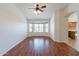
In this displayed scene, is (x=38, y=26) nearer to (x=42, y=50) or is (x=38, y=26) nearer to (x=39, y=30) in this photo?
(x=39, y=30)

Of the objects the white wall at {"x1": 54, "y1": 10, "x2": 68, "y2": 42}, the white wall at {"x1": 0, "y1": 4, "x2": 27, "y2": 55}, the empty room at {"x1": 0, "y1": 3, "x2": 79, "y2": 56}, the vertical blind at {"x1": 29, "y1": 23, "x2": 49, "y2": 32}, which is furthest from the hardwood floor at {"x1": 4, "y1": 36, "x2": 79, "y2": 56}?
the vertical blind at {"x1": 29, "y1": 23, "x2": 49, "y2": 32}

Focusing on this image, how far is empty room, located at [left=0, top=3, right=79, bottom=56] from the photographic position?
166 inches

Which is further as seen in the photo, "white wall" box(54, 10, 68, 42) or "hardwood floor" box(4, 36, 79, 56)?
"white wall" box(54, 10, 68, 42)

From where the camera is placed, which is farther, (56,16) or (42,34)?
(42,34)

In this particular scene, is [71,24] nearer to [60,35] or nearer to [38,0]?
[60,35]

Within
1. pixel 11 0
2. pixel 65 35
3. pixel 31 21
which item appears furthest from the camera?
pixel 31 21

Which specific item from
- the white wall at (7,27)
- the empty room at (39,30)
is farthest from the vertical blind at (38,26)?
the white wall at (7,27)

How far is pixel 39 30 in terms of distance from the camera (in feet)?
38.7

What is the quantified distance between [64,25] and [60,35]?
64cm

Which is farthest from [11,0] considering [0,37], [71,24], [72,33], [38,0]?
[71,24]

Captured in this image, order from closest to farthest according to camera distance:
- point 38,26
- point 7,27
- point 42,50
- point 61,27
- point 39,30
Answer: point 7,27 → point 42,50 → point 61,27 → point 39,30 → point 38,26

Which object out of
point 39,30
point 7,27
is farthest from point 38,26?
point 7,27

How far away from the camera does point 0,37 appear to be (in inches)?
146

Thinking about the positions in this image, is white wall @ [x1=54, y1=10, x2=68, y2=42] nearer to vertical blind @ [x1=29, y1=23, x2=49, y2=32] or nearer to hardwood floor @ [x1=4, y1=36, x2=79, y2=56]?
hardwood floor @ [x1=4, y1=36, x2=79, y2=56]
